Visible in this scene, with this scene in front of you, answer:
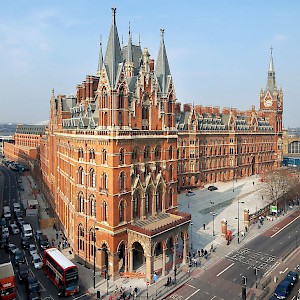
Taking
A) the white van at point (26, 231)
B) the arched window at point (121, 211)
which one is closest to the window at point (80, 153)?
the arched window at point (121, 211)

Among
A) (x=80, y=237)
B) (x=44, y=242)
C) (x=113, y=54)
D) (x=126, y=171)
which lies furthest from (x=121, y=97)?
(x=44, y=242)

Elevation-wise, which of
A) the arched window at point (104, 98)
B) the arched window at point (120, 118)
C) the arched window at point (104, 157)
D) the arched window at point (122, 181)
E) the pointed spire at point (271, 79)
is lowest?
the arched window at point (122, 181)

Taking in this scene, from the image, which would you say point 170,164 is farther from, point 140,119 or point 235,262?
point 235,262

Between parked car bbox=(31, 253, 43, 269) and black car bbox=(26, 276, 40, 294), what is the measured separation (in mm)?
6951

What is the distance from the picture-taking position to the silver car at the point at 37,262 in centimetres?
5308

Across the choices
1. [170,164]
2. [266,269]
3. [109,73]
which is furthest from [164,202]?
[109,73]

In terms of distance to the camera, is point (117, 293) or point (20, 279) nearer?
point (117, 293)

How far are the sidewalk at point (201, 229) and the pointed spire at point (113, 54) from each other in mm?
29914

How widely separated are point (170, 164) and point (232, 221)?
26.8m

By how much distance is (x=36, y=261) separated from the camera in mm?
54000

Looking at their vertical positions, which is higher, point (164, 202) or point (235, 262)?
point (164, 202)

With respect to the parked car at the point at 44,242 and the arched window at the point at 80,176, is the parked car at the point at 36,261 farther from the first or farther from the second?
the arched window at the point at 80,176

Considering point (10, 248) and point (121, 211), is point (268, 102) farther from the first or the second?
point (10, 248)

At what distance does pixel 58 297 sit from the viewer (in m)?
44.2
